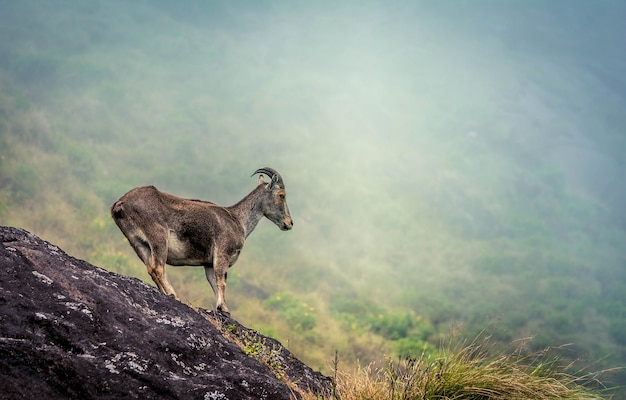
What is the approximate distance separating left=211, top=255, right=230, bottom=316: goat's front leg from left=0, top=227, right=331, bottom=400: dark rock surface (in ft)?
7.84

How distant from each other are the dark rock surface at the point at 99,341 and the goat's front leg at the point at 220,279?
239 cm

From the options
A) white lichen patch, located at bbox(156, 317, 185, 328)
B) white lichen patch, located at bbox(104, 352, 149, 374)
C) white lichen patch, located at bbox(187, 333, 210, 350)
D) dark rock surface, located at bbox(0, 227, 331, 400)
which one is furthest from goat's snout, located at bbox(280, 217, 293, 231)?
Result: white lichen patch, located at bbox(104, 352, 149, 374)

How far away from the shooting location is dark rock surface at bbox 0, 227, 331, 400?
696 centimetres

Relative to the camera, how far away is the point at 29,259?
8359mm

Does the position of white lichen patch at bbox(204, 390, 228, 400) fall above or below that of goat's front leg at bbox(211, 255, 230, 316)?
below

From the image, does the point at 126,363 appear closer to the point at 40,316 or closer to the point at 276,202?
the point at 40,316

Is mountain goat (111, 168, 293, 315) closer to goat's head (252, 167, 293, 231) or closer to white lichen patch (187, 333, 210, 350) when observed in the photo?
goat's head (252, 167, 293, 231)

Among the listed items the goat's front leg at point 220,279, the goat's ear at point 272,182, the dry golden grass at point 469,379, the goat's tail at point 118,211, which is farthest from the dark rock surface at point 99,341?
the goat's ear at point 272,182

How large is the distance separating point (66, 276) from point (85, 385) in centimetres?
179

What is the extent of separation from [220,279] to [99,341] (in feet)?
15.6

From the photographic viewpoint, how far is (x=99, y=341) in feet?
25.0

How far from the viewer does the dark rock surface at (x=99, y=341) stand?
274 inches

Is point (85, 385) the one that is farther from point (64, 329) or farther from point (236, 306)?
point (236, 306)

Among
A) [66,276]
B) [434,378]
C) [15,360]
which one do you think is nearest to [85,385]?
[15,360]
